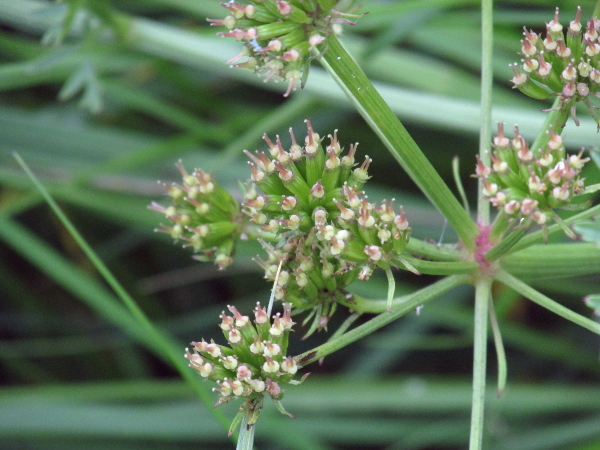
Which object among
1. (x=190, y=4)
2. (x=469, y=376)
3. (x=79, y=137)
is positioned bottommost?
(x=469, y=376)

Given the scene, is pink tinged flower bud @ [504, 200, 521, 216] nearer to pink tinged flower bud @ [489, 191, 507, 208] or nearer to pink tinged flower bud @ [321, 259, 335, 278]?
pink tinged flower bud @ [489, 191, 507, 208]

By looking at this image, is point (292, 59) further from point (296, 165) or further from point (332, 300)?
point (332, 300)

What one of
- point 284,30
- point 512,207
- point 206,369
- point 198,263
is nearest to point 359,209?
point 512,207

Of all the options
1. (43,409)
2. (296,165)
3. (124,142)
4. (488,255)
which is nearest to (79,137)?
(124,142)

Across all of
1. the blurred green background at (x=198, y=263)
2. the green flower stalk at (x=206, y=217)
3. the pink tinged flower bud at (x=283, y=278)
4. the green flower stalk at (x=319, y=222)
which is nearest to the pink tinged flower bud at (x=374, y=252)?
the green flower stalk at (x=319, y=222)

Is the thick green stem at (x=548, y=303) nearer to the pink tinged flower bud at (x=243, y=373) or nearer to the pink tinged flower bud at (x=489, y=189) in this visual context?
the pink tinged flower bud at (x=489, y=189)

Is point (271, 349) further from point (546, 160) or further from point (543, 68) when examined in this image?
point (543, 68)
